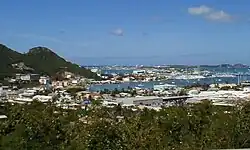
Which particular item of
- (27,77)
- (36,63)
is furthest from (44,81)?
(36,63)

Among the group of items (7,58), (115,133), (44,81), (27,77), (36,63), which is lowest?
(44,81)

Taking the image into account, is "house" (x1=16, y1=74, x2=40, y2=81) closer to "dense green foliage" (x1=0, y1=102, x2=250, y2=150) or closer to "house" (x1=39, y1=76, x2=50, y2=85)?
"house" (x1=39, y1=76, x2=50, y2=85)

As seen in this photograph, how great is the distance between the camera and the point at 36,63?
243 feet

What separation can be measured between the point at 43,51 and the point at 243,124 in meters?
73.9

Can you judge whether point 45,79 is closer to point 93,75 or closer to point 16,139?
point 93,75

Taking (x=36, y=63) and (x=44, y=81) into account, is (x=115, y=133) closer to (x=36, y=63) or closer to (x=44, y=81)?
(x=44, y=81)

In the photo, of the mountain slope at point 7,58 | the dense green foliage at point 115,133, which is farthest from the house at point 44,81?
the dense green foliage at point 115,133

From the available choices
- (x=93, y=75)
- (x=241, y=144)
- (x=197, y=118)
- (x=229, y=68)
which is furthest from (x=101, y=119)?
(x=229, y=68)

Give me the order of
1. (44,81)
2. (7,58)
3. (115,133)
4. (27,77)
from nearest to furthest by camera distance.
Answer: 1. (115,133)
2. (44,81)
3. (27,77)
4. (7,58)

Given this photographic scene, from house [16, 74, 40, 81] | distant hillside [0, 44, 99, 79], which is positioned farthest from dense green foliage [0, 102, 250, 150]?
house [16, 74, 40, 81]

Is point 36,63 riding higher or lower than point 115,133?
higher

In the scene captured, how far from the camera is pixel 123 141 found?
7.34 meters

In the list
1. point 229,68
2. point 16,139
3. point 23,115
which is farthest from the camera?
point 229,68

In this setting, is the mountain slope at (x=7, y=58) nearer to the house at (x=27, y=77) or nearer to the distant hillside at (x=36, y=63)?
the distant hillside at (x=36, y=63)
